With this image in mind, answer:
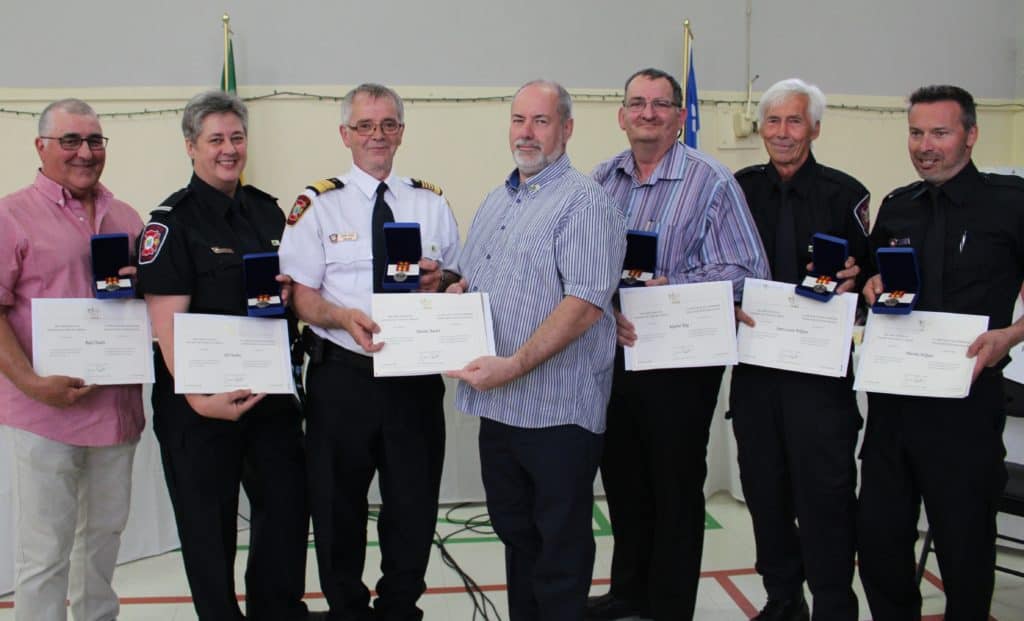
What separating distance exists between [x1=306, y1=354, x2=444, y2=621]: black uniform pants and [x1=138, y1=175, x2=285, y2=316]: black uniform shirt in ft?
1.25

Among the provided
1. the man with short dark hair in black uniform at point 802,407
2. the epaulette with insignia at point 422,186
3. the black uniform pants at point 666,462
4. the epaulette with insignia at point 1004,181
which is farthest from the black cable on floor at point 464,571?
the epaulette with insignia at point 1004,181

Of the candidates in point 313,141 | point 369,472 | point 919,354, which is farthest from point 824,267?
point 313,141

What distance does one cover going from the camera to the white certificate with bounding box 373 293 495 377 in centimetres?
228

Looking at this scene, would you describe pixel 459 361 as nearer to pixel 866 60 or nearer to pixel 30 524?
pixel 30 524

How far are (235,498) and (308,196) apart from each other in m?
0.97

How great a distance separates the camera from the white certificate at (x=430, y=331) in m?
2.28

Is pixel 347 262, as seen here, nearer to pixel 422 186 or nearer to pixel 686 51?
pixel 422 186

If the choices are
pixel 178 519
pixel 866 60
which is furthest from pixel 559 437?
pixel 866 60

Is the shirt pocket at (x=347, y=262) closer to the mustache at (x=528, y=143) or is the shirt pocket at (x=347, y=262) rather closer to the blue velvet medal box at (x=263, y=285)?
the blue velvet medal box at (x=263, y=285)

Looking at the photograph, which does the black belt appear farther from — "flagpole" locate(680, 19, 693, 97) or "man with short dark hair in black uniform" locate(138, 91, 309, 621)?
"flagpole" locate(680, 19, 693, 97)

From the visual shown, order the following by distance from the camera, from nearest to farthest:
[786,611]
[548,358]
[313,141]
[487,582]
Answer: [548,358]
[786,611]
[487,582]
[313,141]

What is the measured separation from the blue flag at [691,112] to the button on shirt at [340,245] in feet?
12.2

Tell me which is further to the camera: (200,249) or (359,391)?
(359,391)

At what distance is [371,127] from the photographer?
8.44 feet
